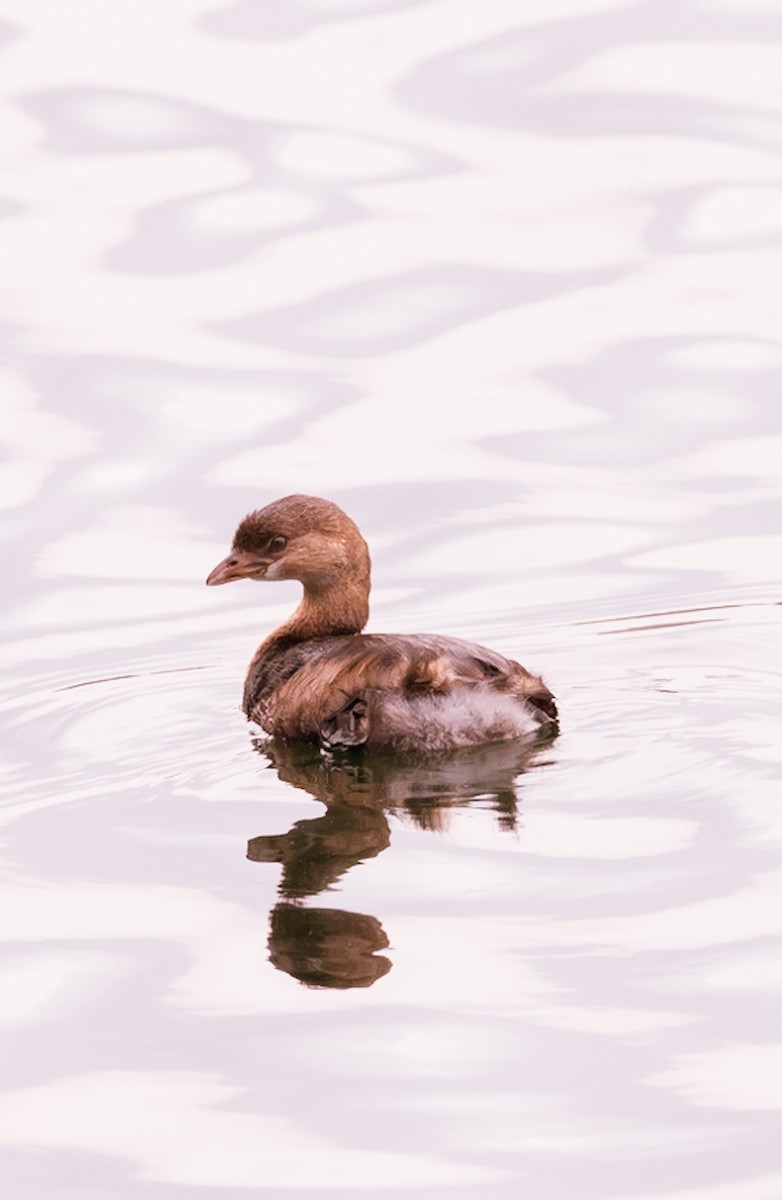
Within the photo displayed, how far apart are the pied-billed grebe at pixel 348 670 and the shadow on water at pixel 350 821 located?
0.08 metres

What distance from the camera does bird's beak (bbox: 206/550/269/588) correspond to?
9.56m

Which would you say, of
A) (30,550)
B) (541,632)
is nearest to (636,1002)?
(541,632)

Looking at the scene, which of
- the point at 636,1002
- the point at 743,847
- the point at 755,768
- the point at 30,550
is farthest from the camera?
the point at 30,550

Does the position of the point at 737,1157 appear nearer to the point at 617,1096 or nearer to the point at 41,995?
the point at 617,1096

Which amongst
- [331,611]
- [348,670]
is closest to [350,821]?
[348,670]

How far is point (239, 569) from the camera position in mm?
9578

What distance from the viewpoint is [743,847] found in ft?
25.2

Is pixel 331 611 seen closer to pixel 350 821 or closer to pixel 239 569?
pixel 239 569

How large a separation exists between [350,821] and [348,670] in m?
0.80

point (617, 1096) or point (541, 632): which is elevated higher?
point (617, 1096)

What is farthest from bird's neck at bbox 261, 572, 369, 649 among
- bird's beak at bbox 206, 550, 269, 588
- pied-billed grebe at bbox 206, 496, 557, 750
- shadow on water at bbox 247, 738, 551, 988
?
shadow on water at bbox 247, 738, 551, 988

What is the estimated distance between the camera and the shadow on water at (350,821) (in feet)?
22.8

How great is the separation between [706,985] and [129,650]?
4.39 meters

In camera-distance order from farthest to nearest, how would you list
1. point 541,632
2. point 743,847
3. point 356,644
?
point 541,632, point 356,644, point 743,847
